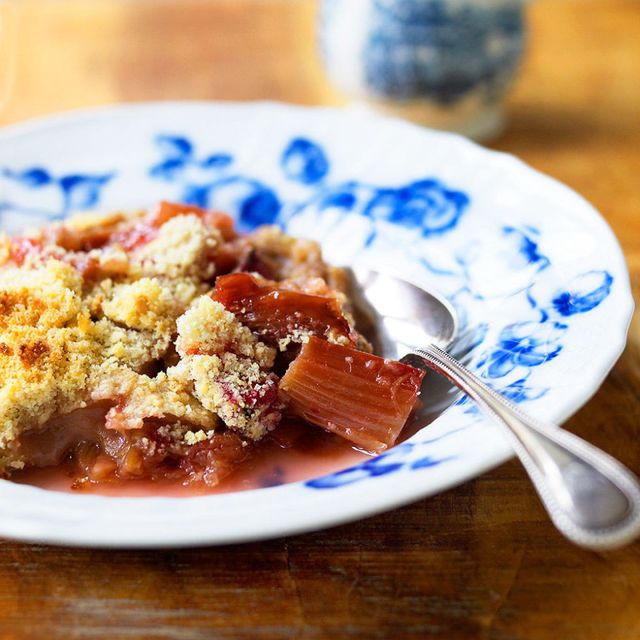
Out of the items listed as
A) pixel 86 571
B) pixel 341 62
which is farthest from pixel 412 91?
pixel 86 571

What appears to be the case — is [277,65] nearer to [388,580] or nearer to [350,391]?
[350,391]

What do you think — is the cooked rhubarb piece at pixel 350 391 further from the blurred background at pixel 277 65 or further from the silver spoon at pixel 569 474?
the blurred background at pixel 277 65

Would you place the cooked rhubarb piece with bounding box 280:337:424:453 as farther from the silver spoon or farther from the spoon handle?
the spoon handle

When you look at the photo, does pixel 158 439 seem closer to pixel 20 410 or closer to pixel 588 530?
pixel 20 410

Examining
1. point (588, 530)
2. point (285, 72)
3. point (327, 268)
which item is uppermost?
point (588, 530)

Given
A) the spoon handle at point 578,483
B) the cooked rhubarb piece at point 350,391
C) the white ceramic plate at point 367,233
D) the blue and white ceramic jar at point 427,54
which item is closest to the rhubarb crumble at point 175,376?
the cooked rhubarb piece at point 350,391

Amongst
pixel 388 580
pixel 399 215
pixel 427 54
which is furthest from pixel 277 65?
pixel 388 580

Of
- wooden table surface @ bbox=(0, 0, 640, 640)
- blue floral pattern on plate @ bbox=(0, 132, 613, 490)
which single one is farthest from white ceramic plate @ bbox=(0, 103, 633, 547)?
wooden table surface @ bbox=(0, 0, 640, 640)
